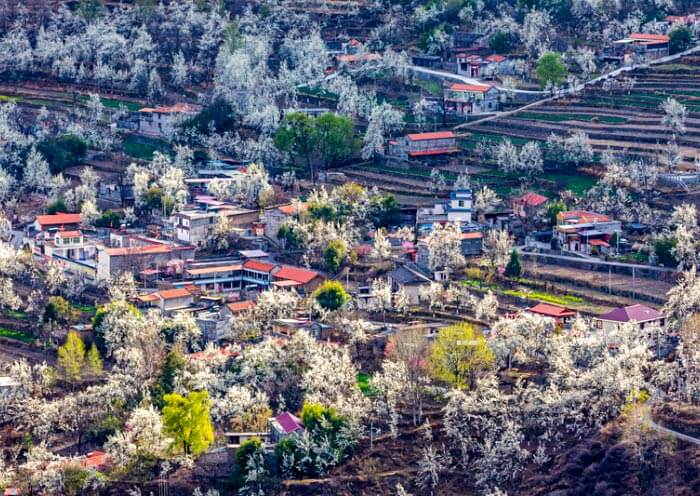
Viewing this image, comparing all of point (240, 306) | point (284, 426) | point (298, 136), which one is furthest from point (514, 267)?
point (298, 136)

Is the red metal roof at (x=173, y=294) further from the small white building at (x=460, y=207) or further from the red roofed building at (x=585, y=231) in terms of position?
the red roofed building at (x=585, y=231)

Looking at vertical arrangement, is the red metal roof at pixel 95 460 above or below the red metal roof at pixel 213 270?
below

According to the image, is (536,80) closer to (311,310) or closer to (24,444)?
(311,310)

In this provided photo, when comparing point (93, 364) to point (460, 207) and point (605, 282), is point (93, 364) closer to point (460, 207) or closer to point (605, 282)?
point (460, 207)

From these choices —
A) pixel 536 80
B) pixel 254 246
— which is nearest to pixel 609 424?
pixel 254 246

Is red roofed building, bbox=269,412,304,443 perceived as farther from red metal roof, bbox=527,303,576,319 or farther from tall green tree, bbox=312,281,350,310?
red metal roof, bbox=527,303,576,319

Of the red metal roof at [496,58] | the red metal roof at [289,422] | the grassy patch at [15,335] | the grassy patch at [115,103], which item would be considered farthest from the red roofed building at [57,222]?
the red metal roof at [496,58]

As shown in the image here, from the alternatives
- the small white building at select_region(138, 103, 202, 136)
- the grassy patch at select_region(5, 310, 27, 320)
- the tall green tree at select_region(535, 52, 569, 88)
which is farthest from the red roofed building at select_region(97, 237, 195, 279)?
the tall green tree at select_region(535, 52, 569, 88)
